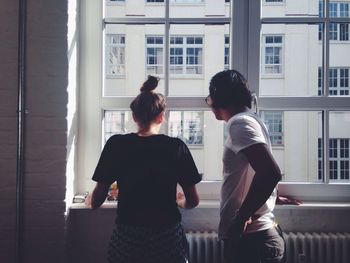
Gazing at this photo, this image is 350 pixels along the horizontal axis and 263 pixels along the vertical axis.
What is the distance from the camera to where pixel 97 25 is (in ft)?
8.22

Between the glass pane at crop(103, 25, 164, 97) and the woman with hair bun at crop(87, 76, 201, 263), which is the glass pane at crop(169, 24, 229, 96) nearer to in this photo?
the glass pane at crop(103, 25, 164, 97)

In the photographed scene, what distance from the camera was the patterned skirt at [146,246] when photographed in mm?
1466

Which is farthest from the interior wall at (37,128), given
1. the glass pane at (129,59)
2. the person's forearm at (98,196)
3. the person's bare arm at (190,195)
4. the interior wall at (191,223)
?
the person's bare arm at (190,195)

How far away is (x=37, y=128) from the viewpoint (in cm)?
216

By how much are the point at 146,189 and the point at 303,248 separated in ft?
4.09

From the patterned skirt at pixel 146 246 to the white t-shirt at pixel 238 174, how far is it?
0.23 metres

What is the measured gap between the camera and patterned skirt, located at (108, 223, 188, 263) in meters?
1.47

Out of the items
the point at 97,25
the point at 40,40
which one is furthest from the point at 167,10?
the point at 40,40

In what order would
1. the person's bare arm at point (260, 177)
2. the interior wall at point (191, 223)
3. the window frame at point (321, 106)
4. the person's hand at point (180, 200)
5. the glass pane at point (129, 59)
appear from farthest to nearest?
1. the glass pane at point (129, 59)
2. the window frame at point (321, 106)
3. the interior wall at point (191, 223)
4. the person's hand at point (180, 200)
5. the person's bare arm at point (260, 177)

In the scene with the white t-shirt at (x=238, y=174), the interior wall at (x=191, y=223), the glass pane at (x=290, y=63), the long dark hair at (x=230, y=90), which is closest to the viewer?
the white t-shirt at (x=238, y=174)

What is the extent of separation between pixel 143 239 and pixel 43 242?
1.02m

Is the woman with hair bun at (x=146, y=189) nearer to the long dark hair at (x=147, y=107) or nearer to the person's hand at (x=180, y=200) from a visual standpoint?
the long dark hair at (x=147, y=107)

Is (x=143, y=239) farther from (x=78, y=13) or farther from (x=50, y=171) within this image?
(x=78, y=13)

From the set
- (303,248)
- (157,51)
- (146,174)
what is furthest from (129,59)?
(146,174)
